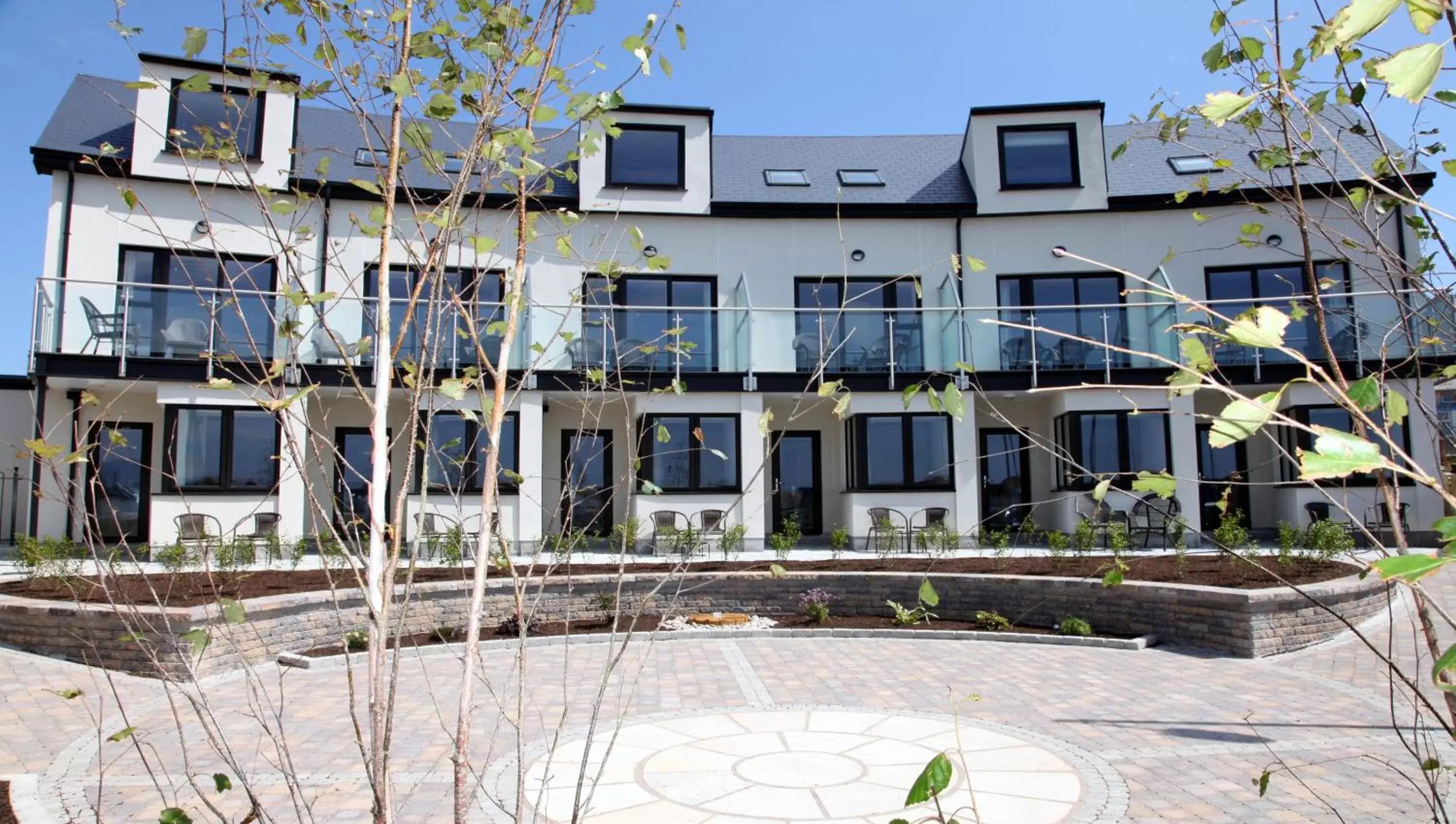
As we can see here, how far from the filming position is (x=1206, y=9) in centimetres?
295

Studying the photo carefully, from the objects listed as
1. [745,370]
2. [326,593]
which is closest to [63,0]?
[326,593]

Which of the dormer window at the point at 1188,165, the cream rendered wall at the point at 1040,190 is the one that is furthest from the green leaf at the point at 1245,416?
the dormer window at the point at 1188,165

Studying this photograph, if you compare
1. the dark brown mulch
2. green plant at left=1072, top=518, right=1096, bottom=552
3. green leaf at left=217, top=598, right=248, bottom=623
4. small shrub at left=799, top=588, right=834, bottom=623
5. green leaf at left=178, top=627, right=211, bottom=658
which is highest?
green leaf at left=217, top=598, right=248, bottom=623

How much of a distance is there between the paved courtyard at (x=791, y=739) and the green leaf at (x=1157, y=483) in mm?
1711

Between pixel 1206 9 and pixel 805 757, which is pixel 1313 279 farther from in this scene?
pixel 805 757

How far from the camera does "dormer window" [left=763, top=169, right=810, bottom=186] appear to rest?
19.1 metres

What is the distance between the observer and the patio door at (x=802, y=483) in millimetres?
18141

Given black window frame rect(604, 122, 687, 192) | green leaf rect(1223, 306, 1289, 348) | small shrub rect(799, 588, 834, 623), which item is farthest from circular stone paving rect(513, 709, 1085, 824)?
black window frame rect(604, 122, 687, 192)

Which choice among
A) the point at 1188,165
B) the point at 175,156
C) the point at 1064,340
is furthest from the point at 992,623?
the point at 175,156

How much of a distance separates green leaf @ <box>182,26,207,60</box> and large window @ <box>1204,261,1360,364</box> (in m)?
12.5

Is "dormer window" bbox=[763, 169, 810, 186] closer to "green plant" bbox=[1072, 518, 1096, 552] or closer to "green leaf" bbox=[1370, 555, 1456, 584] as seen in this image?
"green plant" bbox=[1072, 518, 1096, 552]

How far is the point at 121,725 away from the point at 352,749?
1.76 meters

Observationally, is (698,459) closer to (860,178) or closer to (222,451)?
(860,178)

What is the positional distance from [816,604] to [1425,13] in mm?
9652
